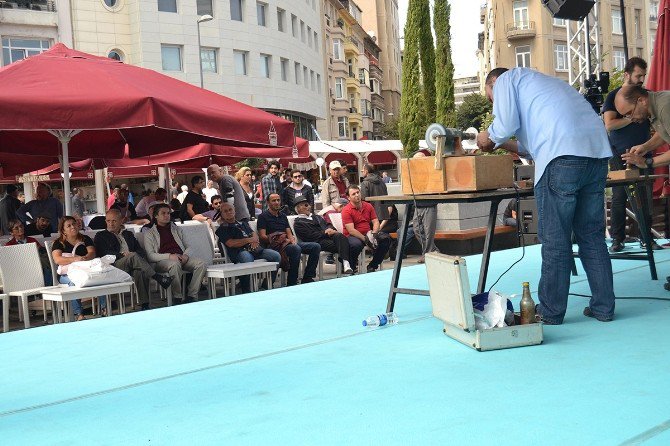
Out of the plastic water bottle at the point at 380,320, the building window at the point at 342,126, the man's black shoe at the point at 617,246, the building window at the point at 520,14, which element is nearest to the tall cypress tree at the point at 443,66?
the building window at the point at 520,14

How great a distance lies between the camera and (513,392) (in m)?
3.95

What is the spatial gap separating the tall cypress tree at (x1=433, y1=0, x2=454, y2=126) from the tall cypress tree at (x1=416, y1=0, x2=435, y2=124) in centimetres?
62

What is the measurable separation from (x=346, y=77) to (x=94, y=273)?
6015 centimetres

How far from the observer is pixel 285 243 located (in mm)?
11086

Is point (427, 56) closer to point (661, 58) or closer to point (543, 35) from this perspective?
point (543, 35)

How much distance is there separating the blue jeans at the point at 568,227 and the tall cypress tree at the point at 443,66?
1512 inches

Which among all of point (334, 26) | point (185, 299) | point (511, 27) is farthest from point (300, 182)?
point (334, 26)

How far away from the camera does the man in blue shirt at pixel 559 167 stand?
5.25m

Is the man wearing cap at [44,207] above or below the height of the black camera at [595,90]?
below

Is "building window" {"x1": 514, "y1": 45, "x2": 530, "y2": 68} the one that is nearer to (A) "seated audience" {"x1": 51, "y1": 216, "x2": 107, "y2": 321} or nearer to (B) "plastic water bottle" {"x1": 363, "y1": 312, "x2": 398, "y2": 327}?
(A) "seated audience" {"x1": 51, "y1": 216, "x2": 107, "y2": 321}

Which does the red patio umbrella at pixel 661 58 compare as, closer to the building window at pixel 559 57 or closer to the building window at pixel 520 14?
the building window at pixel 559 57

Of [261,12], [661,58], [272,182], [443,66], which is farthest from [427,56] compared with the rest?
[661,58]

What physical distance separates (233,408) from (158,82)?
5.68 m

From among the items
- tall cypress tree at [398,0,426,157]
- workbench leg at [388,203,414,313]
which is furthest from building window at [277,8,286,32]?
workbench leg at [388,203,414,313]
